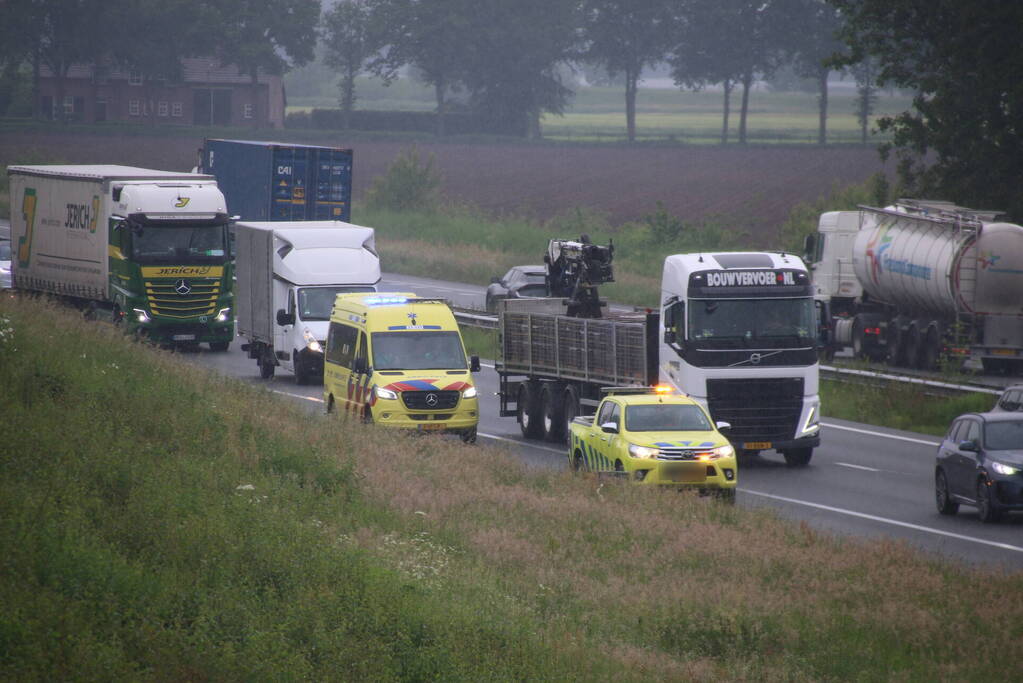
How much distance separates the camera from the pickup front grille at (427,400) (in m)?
23.8

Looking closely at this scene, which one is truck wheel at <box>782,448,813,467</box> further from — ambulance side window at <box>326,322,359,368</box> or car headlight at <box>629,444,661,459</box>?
ambulance side window at <box>326,322,359,368</box>

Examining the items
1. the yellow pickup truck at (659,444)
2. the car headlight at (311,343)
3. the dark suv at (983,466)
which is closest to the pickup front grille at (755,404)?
the yellow pickup truck at (659,444)

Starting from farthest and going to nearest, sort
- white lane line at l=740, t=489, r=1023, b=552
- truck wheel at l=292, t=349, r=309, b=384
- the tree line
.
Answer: the tree line
truck wheel at l=292, t=349, r=309, b=384
white lane line at l=740, t=489, r=1023, b=552

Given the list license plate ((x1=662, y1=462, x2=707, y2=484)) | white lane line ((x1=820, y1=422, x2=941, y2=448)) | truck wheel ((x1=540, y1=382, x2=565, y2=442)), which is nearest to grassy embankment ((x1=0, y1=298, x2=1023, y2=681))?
license plate ((x1=662, y1=462, x2=707, y2=484))

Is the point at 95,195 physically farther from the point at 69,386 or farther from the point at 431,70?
the point at 431,70

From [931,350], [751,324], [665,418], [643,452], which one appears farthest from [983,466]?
[931,350]

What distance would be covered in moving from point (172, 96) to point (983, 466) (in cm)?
11208

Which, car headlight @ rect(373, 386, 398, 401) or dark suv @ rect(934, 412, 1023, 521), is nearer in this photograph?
dark suv @ rect(934, 412, 1023, 521)

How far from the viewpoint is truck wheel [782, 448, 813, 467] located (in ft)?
79.7

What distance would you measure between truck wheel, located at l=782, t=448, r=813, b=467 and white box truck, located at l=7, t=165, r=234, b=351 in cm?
1611

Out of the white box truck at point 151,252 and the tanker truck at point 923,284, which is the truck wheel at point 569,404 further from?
the white box truck at point 151,252

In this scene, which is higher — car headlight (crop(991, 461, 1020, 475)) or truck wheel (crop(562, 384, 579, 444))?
car headlight (crop(991, 461, 1020, 475))

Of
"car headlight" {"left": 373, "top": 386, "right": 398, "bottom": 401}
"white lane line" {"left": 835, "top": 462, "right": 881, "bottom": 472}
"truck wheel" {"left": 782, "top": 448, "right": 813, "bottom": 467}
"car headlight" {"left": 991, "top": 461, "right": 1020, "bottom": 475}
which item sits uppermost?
"car headlight" {"left": 373, "top": 386, "right": 398, "bottom": 401}

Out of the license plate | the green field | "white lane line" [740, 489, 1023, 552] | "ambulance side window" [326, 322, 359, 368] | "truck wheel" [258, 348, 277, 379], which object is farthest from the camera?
the green field
